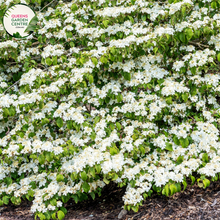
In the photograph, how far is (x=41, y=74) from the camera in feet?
10.9

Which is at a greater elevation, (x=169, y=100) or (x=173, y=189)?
(x=169, y=100)

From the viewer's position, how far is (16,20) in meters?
3.85

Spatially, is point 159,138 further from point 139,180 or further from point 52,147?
point 52,147

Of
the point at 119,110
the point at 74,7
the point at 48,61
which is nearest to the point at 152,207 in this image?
the point at 119,110

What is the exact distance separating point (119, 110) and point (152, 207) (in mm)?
1243

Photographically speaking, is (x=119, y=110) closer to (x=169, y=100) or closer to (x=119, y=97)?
(x=119, y=97)

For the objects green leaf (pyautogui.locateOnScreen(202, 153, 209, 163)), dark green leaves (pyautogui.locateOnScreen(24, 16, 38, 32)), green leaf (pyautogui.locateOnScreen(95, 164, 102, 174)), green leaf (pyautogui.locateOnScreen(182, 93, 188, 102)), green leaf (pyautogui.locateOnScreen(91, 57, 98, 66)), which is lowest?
green leaf (pyautogui.locateOnScreen(202, 153, 209, 163))

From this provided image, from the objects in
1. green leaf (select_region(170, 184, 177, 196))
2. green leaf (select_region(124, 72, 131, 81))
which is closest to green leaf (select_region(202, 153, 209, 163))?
green leaf (select_region(170, 184, 177, 196))

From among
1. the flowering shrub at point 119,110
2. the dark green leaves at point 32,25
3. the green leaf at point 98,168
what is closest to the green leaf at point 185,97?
the flowering shrub at point 119,110

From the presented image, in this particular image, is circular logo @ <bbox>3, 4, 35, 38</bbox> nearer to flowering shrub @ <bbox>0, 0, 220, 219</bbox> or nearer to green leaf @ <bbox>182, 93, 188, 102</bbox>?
flowering shrub @ <bbox>0, 0, 220, 219</bbox>

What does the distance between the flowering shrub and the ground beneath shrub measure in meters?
0.17

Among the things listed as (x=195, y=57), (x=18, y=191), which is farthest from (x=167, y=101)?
(x=18, y=191)

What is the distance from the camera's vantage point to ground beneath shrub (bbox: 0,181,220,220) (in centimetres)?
275

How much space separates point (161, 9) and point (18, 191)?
3.15 meters
